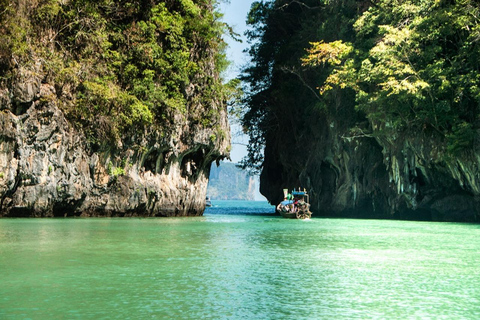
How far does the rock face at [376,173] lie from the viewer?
28891mm

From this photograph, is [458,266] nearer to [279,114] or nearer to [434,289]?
[434,289]

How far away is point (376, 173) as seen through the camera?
114ft

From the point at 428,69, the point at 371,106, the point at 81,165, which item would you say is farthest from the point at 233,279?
the point at 371,106

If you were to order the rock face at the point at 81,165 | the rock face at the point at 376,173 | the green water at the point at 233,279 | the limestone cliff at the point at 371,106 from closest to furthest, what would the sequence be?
the green water at the point at 233,279, the rock face at the point at 81,165, the limestone cliff at the point at 371,106, the rock face at the point at 376,173

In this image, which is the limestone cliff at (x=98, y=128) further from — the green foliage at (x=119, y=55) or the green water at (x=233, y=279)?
the green water at (x=233, y=279)

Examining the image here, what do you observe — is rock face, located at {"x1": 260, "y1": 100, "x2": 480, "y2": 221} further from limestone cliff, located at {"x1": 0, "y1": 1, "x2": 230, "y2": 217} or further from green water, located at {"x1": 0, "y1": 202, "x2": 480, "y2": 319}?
green water, located at {"x1": 0, "y1": 202, "x2": 480, "y2": 319}

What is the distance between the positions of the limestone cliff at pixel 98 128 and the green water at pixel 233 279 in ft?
29.9

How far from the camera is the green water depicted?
7.30 m

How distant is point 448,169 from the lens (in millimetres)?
28703

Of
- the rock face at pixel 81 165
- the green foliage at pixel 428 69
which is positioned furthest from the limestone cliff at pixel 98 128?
the green foliage at pixel 428 69

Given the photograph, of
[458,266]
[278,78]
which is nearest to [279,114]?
[278,78]

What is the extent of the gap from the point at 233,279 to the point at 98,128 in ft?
62.1

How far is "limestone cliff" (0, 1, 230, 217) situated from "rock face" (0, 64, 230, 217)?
0.05 metres

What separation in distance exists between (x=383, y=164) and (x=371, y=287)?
88.0ft
